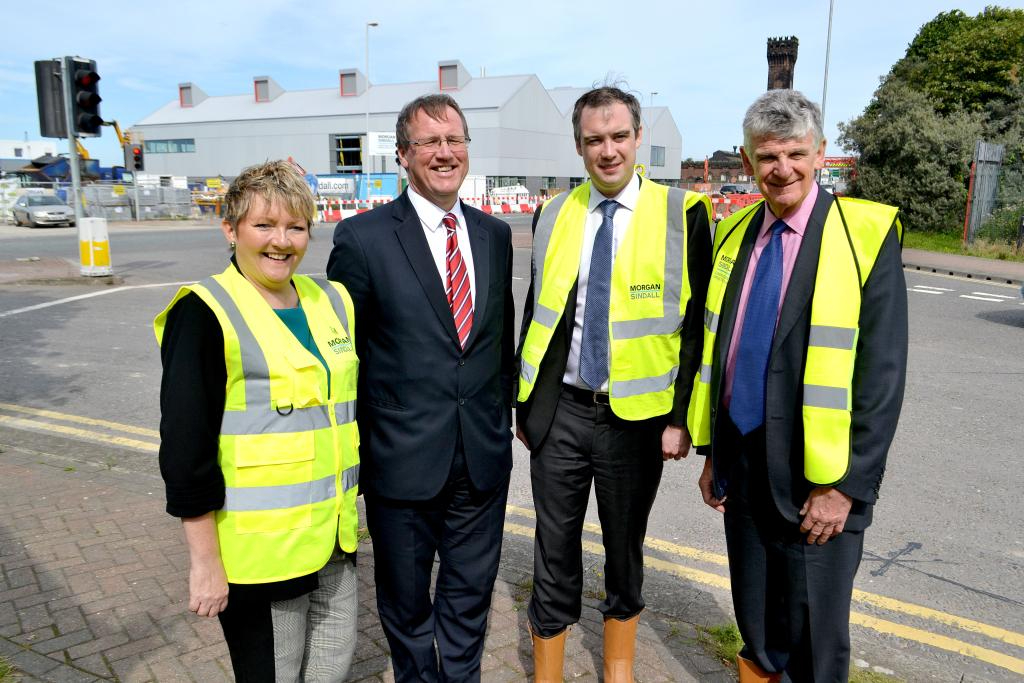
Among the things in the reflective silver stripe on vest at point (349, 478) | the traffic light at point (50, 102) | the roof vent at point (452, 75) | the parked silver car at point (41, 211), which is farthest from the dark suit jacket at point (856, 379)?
the roof vent at point (452, 75)

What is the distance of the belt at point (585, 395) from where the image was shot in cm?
271

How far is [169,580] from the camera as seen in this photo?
11.8 feet

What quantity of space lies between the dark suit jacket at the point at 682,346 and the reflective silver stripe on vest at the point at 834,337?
67 centimetres

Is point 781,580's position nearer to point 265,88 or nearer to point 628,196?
point 628,196

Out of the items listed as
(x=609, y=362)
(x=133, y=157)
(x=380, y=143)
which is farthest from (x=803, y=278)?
(x=380, y=143)

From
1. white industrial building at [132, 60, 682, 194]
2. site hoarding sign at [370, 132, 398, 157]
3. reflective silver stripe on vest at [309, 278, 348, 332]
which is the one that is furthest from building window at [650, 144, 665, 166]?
reflective silver stripe on vest at [309, 278, 348, 332]

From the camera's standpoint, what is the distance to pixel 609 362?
8.80 feet

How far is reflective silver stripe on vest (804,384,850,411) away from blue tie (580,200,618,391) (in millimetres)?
764

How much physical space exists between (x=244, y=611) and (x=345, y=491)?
0.41 meters

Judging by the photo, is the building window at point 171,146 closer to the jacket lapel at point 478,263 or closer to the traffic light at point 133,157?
the traffic light at point 133,157

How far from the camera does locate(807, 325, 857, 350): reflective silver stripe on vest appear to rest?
2.11 metres

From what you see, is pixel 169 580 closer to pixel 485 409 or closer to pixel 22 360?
pixel 485 409

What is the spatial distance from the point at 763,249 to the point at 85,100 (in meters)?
12.4

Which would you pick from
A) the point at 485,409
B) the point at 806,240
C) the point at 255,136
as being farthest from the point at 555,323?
the point at 255,136
